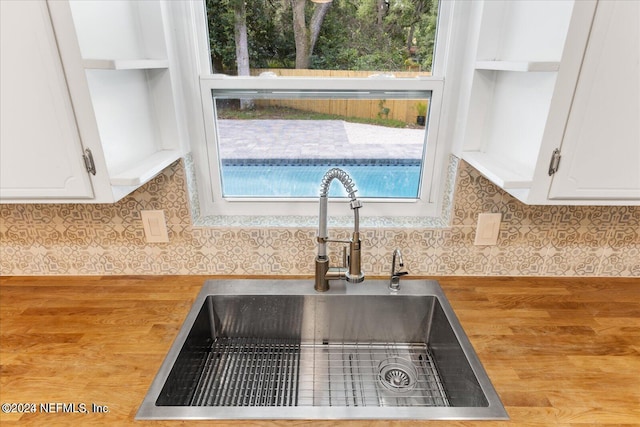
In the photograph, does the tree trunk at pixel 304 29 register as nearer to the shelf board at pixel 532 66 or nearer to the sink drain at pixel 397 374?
the shelf board at pixel 532 66

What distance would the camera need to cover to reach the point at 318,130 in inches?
53.1

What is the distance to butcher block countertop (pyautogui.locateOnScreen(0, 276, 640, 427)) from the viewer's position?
0.85m

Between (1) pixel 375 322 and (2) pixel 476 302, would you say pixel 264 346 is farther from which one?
(2) pixel 476 302

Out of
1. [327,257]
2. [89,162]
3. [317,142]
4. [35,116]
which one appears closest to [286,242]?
[327,257]

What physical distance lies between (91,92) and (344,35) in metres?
0.76

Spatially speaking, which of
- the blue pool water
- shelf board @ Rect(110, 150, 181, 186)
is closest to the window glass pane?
the blue pool water

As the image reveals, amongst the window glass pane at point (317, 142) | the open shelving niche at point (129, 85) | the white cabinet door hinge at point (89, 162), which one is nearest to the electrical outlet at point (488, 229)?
the window glass pane at point (317, 142)

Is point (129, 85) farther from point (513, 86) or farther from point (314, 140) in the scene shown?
point (513, 86)

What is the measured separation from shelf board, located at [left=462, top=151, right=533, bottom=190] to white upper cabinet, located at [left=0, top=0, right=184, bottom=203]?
93 cm

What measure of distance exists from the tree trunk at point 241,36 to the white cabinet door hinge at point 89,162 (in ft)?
1.82

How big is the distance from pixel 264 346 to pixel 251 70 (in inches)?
36.4

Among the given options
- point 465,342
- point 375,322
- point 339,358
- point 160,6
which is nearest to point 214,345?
point 339,358

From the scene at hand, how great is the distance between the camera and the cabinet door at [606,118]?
810mm

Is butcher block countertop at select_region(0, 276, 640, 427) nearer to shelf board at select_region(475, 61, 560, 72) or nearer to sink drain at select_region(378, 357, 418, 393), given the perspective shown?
sink drain at select_region(378, 357, 418, 393)
